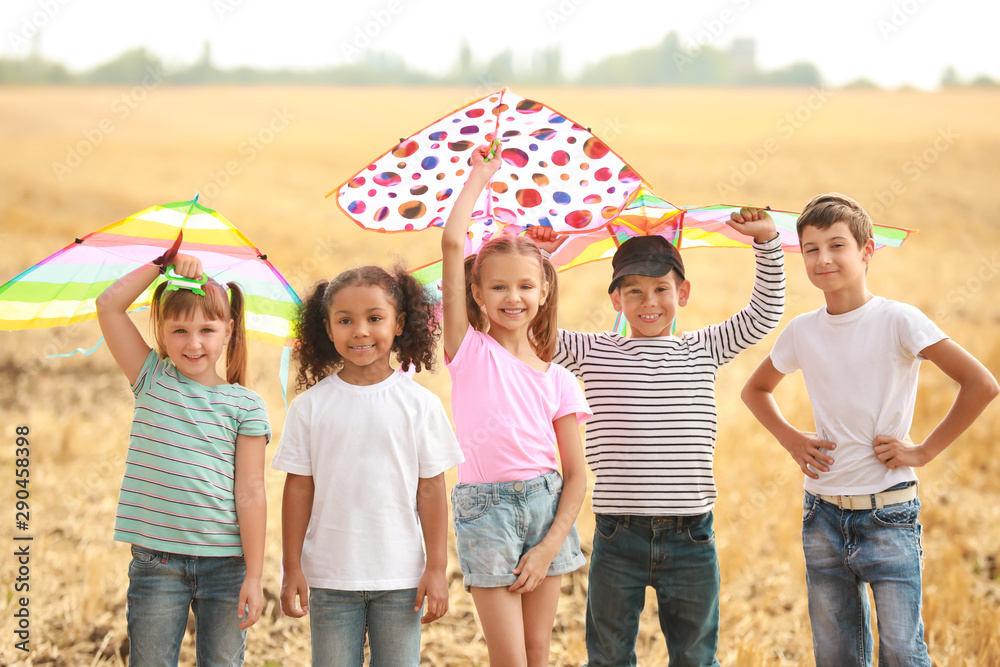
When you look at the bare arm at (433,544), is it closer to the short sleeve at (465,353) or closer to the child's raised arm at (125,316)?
the short sleeve at (465,353)

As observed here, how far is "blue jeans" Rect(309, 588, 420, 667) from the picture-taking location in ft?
8.70

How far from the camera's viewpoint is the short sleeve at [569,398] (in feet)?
9.53

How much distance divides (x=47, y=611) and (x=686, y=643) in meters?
3.44

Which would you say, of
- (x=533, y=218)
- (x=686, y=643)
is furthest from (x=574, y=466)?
(x=533, y=218)

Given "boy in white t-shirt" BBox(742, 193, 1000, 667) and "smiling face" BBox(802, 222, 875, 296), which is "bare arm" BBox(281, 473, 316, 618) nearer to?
"boy in white t-shirt" BBox(742, 193, 1000, 667)

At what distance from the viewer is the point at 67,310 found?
3.07 m

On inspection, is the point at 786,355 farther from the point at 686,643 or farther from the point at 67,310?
the point at 67,310

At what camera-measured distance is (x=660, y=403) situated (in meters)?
3.16

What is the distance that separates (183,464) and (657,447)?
1608 millimetres

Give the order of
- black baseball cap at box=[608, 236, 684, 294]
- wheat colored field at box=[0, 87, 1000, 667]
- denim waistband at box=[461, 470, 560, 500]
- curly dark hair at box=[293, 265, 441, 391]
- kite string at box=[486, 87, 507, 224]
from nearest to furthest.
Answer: denim waistband at box=[461, 470, 560, 500], curly dark hair at box=[293, 265, 441, 391], kite string at box=[486, 87, 507, 224], black baseball cap at box=[608, 236, 684, 294], wheat colored field at box=[0, 87, 1000, 667]

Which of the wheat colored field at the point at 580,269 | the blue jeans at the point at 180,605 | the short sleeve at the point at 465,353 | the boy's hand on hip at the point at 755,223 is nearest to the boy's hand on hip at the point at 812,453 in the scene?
the boy's hand on hip at the point at 755,223

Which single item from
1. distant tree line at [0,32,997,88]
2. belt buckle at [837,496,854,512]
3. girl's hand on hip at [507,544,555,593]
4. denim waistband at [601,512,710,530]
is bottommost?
girl's hand on hip at [507,544,555,593]

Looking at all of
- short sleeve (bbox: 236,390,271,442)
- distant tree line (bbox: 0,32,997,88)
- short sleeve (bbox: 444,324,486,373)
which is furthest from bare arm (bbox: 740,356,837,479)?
distant tree line (bbox: 0,32,997,88)

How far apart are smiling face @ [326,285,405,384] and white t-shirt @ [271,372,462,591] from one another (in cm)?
7
